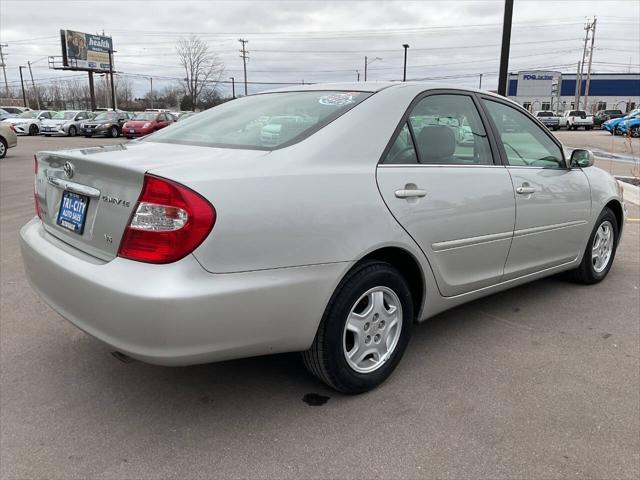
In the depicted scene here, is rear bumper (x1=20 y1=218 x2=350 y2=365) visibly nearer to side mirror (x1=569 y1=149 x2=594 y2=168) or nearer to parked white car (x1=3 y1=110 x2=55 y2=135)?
side mirror (x1=569 y1=149 x2=594 y2=168)

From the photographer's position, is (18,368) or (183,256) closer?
(183,256)

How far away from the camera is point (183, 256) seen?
6.75 ft

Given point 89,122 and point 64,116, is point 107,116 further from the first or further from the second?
point 64,116

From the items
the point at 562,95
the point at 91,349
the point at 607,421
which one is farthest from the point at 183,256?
the point at 562,95

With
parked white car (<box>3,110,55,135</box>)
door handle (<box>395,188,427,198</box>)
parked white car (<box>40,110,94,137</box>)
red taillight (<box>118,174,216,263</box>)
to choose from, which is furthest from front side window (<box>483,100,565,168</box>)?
parked white car (<box>3,110,55,135</box>)

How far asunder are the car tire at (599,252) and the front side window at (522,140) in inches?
33.8

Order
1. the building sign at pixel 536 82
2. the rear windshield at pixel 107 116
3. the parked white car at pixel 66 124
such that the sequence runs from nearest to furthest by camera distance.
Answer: the rear windshield at pixel 107 116 → the parked white car at pixel 66 124 → the building sign at pixel 536 82

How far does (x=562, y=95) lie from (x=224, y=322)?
9101 centimetres

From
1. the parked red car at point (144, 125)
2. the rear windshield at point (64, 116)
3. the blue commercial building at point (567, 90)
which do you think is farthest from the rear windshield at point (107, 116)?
the blue commercial building at point (567, 90)

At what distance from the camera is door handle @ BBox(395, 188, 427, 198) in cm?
268

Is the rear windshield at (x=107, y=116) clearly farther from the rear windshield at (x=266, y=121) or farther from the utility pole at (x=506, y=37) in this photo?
the rear windshield at (x=266, y=121)

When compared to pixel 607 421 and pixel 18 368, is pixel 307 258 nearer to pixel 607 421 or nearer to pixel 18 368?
pixel 607 421

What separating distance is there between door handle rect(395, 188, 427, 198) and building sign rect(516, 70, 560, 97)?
79.1m

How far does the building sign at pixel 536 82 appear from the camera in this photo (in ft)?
243
